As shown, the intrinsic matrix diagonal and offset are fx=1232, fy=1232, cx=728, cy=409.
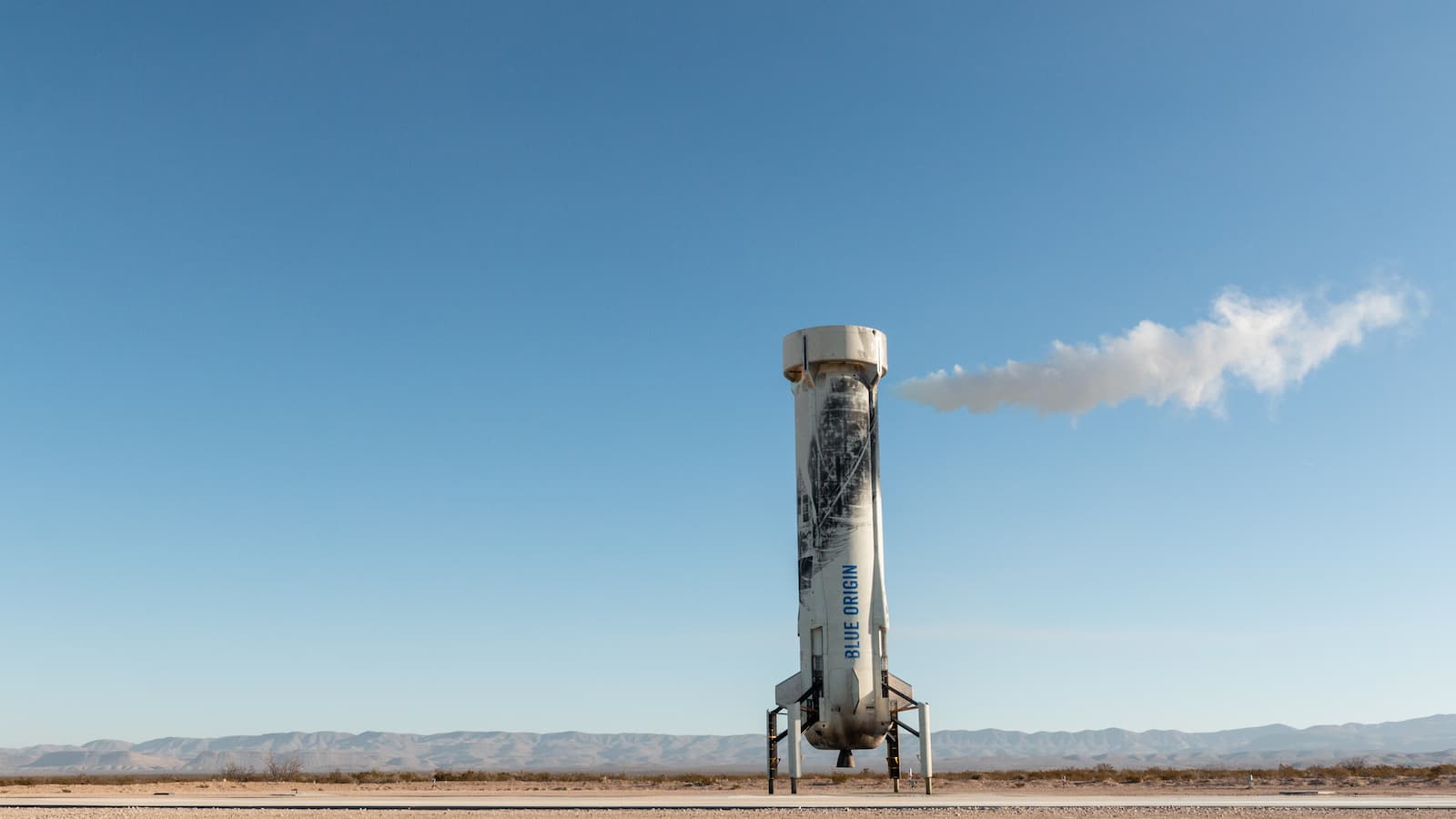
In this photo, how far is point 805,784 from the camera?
135ft

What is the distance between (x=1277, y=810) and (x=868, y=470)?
43.5 feet

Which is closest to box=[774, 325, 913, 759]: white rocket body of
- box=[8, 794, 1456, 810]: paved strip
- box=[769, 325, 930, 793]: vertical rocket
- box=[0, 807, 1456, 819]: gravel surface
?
box=[769, 325, 930, 793]: vertical rocket

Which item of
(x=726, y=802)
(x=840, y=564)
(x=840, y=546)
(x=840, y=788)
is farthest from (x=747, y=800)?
(x=840, y=788)

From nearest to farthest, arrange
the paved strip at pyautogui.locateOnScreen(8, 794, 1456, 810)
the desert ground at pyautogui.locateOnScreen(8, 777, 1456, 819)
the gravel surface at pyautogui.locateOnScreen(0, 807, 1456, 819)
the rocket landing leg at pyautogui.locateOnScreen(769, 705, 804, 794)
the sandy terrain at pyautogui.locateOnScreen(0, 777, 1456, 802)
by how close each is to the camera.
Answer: the gravel surface at pyautogui.locateOnScreen(0, 807, 1456, 819)
the desert ground at pyautogui.locateOnScreen(8, 777, 1456, 819)
the paved strip at pyautogui.locateOnScreen(8, 794, 1456, 810)
the rocket landing leg at pyautogui.locateOnScreen(769, 705, 804, 794)
the sandy terrain at pyautogui.locateOnScreen(0, 777, 1456, 802)

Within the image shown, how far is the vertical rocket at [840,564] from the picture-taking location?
109ft

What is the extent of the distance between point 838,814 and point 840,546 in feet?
31.1

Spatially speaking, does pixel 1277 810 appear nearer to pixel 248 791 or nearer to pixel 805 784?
pixel 805 784

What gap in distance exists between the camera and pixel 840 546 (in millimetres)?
33844

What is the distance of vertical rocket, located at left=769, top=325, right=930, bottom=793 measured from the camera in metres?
33.1

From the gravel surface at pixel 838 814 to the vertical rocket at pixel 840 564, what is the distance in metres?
5.72

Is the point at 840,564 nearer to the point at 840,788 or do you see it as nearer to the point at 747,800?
the point at 747,800

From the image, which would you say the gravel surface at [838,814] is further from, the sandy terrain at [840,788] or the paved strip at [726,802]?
the sandy terrain at [840,788]

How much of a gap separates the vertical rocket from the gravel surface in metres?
5.72

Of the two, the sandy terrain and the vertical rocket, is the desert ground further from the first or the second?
the vertical rocket
